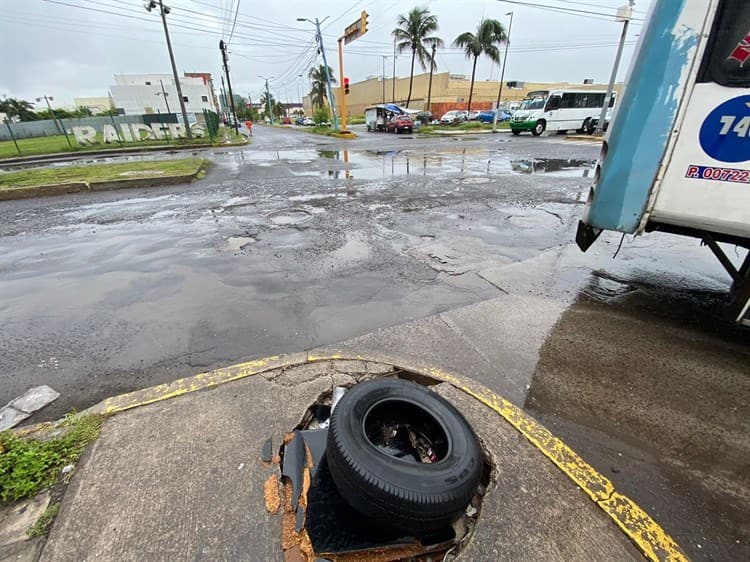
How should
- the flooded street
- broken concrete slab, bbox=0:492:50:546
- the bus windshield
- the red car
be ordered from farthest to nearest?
the red car
the bus windshield
the flooded street
broken concrete slab, bbox=0:492:50:546

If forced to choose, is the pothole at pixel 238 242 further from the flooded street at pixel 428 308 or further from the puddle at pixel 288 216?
the puddle at pixel 288 216

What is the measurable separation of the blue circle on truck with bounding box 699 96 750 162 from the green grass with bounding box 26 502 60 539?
4.76 meters

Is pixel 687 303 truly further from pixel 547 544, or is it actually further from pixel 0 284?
pixel 0 284

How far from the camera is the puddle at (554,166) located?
468 inches

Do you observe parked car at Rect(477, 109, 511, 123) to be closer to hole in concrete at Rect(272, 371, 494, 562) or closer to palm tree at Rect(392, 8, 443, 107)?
palm tree at Rect(392, 8, 443, 107)

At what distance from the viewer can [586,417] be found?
2.51 meters

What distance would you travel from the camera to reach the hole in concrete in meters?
1.59

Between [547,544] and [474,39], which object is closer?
[547,544]

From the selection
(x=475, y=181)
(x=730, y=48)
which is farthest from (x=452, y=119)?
(x=730, y=48)

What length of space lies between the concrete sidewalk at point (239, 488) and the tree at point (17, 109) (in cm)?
8782

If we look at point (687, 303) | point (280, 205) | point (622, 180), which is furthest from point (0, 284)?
point (687, 303)

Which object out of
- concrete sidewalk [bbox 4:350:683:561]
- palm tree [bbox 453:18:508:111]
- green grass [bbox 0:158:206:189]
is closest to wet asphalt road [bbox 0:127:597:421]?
concrete sidewalk [bbox 4:350:683:561]

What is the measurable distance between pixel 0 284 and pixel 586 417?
6.71 metres

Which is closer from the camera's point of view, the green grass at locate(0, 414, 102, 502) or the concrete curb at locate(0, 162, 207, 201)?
the green grass at locate(0, 414, 102, 502)
